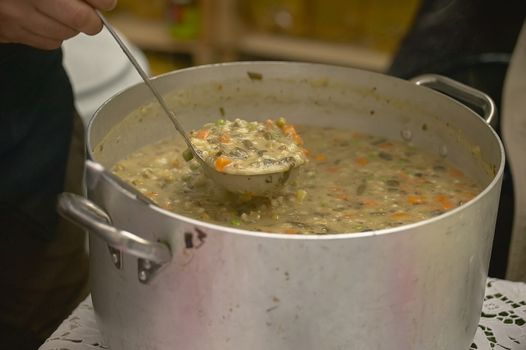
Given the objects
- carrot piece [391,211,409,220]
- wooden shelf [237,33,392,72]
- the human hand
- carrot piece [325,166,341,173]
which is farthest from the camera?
wooden shelf [237,33,392,72]

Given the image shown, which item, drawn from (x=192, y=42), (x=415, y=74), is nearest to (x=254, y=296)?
(x=415, y=74)

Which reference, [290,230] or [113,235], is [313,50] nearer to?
[290,230]

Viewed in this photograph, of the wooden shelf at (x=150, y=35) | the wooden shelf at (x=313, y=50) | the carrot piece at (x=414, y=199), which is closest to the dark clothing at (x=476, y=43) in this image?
the carrot piece at (x=414, y=199)

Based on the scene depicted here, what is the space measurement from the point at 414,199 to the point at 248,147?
283 mm

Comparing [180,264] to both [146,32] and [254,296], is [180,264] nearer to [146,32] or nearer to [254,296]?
[254,296]

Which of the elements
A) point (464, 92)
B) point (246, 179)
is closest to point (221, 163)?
point (246, 179)

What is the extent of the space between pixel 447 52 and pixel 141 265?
1038 millimetres

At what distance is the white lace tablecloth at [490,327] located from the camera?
0.98 meters

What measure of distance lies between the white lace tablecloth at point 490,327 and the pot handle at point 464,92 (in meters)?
0.27

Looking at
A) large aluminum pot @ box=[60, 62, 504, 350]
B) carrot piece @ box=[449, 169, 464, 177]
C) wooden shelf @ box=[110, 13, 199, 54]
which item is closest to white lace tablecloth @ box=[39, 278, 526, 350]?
large aluminum pot @ box=[60, 62, 504, 350]

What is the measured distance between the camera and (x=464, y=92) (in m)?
1.09

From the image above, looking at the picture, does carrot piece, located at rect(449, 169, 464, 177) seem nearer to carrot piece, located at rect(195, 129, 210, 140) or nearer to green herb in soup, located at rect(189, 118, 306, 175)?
green herb in soup, located at rect(189, 118, 306, 175)

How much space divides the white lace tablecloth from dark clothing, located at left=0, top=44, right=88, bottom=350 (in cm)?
35

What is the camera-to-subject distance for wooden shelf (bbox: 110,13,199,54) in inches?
124
